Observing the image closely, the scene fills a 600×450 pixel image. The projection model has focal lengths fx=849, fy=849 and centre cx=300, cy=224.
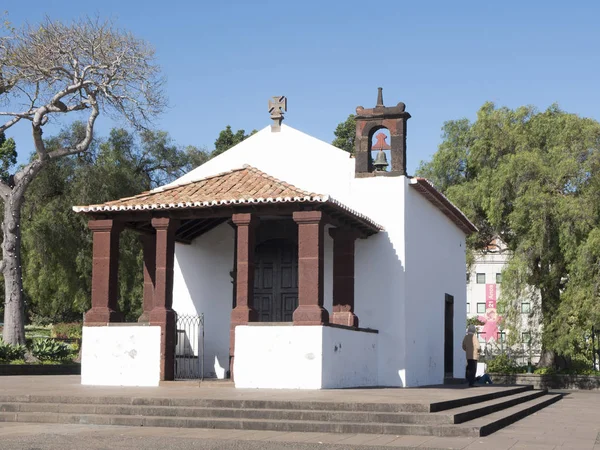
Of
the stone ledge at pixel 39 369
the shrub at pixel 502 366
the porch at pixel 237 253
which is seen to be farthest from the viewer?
the shrub at pixel 502 366

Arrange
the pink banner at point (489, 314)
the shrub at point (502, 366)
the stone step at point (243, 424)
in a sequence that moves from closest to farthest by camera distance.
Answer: the stone step at point (243, 424)
the shrub at point (502, 366)
the pink banner at point (489, 314)

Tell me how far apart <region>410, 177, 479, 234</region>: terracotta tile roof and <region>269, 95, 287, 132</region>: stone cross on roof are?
3491mm

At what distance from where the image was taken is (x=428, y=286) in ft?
68.6

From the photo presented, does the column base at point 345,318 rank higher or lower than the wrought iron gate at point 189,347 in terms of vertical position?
higher

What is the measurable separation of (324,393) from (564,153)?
58.6 ft

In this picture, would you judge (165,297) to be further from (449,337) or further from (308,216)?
(449,337)

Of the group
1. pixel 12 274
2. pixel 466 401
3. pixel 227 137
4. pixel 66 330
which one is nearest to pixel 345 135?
pixel 227 137

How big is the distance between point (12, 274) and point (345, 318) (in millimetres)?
11639

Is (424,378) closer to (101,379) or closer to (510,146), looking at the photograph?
(101,379)

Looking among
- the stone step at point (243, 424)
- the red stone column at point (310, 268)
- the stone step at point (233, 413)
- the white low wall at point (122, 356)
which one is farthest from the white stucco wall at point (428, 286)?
the stone step at point (243, 424)

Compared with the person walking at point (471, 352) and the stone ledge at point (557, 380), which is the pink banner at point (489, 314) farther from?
the person walking at point (471, 352)

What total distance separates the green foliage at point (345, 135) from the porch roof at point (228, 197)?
1192 inches

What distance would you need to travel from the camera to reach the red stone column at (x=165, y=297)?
16.1 m

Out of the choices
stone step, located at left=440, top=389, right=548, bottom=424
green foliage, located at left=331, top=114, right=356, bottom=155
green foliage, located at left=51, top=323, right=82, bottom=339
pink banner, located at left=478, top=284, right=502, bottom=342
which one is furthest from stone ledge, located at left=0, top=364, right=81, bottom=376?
pink banner, located at left=478, top=284, right=502, bottom=342
